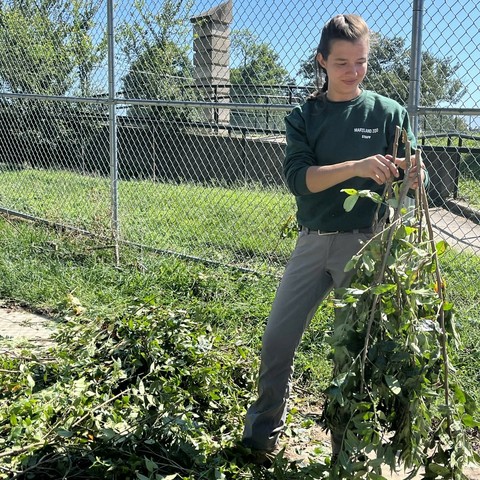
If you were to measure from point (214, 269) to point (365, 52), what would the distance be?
10.3 ft

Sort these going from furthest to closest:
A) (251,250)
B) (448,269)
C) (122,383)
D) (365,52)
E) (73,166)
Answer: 1. (73,166)
2. (251,250)
3. (448,269)
4. (122,383)
5. (365,52)

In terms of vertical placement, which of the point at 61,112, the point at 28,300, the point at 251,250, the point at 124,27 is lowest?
the point at 28,300

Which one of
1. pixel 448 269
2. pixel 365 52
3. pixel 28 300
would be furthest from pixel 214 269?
pixel 365 52

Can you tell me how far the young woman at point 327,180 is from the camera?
2.60 meters

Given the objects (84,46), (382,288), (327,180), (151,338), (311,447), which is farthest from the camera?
(84,46)

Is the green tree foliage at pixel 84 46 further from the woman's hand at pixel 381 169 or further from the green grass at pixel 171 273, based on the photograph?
the woman's hand at pixel 381 169

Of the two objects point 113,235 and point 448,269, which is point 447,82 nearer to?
point 448,269

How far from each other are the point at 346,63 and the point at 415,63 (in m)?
1.52

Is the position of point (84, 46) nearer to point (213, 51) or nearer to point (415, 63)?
point (213, 51)

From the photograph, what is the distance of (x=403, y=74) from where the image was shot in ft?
13.5

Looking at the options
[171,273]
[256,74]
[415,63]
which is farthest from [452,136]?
[171,273]

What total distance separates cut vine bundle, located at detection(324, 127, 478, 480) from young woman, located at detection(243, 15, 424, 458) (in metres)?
0.23

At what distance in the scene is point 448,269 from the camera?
4934 mm

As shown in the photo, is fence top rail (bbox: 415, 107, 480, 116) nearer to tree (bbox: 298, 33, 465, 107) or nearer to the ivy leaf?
tree (bbox: 298, 33, 465, 107)
